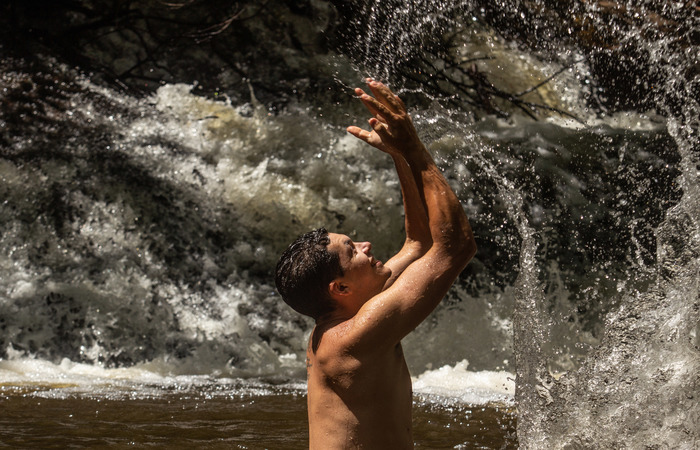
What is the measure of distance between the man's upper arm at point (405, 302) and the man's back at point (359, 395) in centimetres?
6

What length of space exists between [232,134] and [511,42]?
2492 millimetres

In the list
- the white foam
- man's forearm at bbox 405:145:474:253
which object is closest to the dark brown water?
the white foam

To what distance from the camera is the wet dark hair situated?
2424 mm

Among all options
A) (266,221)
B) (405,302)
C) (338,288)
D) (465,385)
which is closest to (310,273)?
(338,288)

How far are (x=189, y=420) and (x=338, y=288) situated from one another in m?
2.01

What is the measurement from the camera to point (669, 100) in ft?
19.7

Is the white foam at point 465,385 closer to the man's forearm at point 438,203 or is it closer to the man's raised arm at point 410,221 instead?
the man's raised arm at point 410,221

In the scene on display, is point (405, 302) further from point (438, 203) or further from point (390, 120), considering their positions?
point (390, 120)

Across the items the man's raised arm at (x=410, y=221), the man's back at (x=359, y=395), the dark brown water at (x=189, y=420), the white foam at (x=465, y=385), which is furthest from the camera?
the white foam at (x=465, y=385)

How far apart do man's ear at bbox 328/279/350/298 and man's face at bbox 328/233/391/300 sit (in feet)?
0.06

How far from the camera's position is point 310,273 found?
7.95 ft

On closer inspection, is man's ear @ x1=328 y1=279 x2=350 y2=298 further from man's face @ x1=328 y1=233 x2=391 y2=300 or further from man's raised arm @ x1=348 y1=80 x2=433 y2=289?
man's raised arm @ x1=348 y1=80 x2=433 y2=289

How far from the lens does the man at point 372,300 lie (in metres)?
2.32

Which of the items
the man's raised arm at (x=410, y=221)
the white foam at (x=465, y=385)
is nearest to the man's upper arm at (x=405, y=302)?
the man's raised arm at (x=410, y=221)
